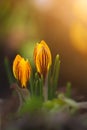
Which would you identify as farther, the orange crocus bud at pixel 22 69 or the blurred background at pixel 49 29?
the blurred background at pixel 49 29

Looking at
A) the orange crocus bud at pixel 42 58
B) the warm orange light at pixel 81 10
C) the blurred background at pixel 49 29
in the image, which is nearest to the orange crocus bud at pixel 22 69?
the orange crocus bud at pixel 42 58

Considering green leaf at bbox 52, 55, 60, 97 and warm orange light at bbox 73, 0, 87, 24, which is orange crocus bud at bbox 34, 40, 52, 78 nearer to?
green leaf at bbox 52, 55, 60, 97

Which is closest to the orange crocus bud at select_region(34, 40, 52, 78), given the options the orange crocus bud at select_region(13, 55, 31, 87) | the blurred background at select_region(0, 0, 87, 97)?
the orange crocus bud at select_region(13, 55, 31, 87)

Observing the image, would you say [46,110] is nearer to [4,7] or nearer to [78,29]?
[78,29]

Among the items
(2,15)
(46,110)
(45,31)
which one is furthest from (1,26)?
(46,110)

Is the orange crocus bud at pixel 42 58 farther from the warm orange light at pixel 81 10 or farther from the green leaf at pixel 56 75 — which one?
the warm orange light at pixel 81 10

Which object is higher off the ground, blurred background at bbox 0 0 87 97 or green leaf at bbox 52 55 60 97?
blurred background at bbox 0 0 87 97
